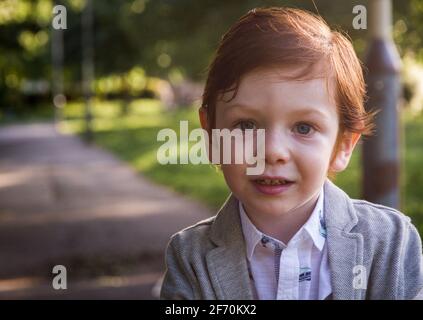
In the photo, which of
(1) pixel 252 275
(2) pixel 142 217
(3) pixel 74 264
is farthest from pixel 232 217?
(2) pixel 142 217

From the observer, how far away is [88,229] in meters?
6.43

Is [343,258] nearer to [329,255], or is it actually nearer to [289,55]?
[329,255]

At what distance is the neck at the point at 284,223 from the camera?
1.22 metres

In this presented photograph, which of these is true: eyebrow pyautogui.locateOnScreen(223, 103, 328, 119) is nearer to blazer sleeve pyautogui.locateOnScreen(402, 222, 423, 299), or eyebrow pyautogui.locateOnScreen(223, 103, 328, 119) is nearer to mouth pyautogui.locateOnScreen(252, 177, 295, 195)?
mouth pyautogui.locateOnScreen(252, 177, 295, 195)

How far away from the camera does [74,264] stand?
515 cm

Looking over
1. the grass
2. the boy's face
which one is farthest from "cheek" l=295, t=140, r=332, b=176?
the grass

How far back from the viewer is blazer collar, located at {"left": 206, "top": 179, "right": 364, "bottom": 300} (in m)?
1.18

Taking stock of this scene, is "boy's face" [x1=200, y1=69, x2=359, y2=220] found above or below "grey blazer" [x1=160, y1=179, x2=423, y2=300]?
above

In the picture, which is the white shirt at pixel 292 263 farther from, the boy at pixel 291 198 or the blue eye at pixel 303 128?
the blue eye at pixel 303 128

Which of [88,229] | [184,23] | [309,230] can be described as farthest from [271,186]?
[88,229]

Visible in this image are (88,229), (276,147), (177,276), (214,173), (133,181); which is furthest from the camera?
(133,181)

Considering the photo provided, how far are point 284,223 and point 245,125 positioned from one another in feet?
0.59

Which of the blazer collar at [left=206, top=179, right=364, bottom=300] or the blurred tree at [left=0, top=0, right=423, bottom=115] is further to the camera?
the blurred tree at [left=0, top=0, right=423, bottom=115]
